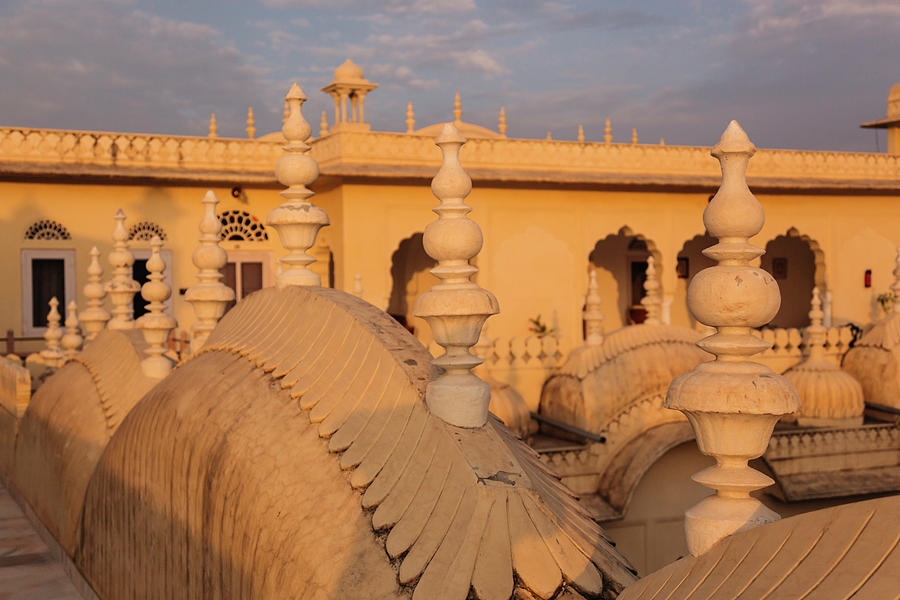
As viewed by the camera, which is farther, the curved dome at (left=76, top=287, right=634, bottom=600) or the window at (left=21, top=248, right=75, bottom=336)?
the window at (left=21, top=248, right=75, bottom=336)

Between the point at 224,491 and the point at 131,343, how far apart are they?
10.9 ft

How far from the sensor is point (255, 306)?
4.02m

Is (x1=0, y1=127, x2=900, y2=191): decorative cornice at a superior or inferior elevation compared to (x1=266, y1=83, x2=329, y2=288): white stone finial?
superior

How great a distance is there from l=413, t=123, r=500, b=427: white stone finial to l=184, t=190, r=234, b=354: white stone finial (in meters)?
2.61

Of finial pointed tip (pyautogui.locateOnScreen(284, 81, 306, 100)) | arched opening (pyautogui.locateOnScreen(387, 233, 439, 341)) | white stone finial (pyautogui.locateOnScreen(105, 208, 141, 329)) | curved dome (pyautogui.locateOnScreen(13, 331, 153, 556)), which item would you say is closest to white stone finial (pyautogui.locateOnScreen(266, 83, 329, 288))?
finial pointed tip (pyautogui.locateOnScreen(284, 81, 306, 100))

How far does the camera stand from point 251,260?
16.6 metres

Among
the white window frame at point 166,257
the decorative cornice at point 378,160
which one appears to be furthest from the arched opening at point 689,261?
the white window frame at point 166,257

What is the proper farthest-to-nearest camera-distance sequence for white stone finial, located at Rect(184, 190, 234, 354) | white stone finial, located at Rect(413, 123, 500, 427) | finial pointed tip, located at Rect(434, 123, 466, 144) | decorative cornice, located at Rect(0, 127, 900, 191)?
decorative cornice, located at Rect(0, 127, 900, 191) < white stone finial, located at Rect(184, 190, 234, 354) < finial pointed tip, located at Rect(434, 123, 466, 144) < white stone finial, located at Rect(413, 123, 500, 427)

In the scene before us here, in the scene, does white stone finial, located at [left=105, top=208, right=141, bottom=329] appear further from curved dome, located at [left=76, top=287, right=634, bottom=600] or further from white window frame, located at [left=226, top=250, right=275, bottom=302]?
white window frame, located at [left=226, top=250, right=275, bottom=302]

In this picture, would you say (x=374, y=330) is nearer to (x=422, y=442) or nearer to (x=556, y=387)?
(x=422, y=442)

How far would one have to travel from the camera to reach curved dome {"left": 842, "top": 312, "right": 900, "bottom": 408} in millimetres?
14250

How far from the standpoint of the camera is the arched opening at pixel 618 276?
2088cm

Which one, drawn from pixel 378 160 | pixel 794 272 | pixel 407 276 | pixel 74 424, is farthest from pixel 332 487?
pixel 794 272

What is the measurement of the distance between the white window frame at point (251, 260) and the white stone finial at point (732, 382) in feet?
48.8
